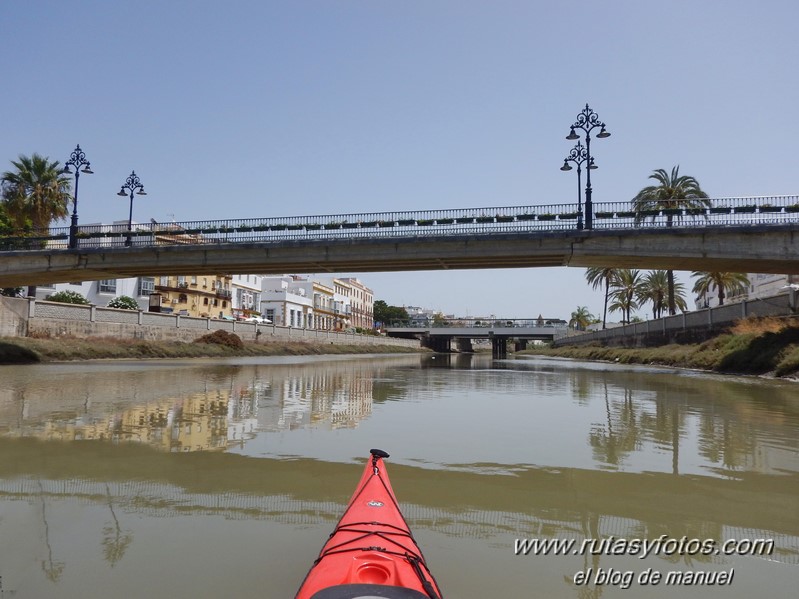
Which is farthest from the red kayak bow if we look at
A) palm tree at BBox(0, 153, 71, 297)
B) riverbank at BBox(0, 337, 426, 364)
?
palm tree at BBox(0, 153, 71, 297)

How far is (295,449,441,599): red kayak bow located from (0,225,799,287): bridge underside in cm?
2336

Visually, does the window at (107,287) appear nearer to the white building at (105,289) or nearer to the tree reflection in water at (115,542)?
the white building at (105,289)

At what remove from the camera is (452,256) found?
2742 cm

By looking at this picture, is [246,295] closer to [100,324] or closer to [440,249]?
[100,324]

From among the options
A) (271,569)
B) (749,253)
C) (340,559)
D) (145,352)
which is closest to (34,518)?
(271,569)

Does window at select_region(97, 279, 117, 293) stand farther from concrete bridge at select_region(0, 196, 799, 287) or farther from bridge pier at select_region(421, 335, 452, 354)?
bridge pier at select_region(421, 335, 452, 354)

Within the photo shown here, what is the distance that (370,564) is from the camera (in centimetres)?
318

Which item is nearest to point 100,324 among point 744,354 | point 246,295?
point 744,354

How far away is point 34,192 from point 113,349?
46.1 feet

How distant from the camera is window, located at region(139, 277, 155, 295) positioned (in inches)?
2517

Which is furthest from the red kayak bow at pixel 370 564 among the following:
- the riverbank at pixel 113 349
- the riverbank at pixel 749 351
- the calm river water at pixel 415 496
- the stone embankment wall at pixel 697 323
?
the stone embankment wall at pixel 697 323

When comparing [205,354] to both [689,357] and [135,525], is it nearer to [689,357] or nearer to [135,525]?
[689,357]

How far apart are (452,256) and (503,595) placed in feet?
79.8

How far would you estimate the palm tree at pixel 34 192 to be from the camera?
128 feet
